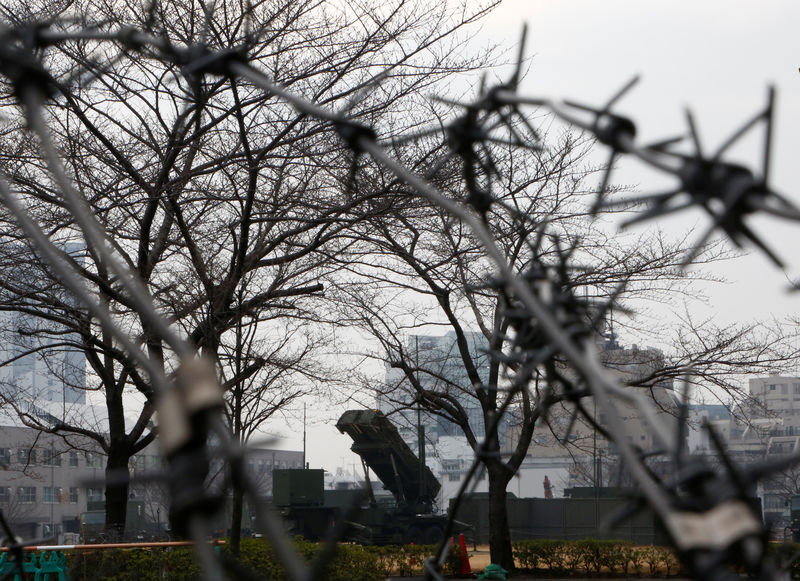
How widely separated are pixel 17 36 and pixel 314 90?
10.1m

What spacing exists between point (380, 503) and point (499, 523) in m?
11.7

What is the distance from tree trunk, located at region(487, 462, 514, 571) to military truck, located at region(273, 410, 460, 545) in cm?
820

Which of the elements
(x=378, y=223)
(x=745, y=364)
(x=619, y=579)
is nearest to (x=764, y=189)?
(x=378, y=223)

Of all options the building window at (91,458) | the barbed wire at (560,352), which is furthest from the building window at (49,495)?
the barbed wire at (560,352)

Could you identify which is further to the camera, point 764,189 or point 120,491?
point 120,491

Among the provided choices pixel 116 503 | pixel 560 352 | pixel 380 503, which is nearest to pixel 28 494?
pixel 380 503

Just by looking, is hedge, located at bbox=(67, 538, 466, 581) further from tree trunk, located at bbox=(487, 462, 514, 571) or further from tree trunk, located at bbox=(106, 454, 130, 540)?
tree trunk, located at bbox=(487, 462, 514, 571)

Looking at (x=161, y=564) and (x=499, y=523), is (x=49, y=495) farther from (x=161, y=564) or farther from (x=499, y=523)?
(x=161, y=564)

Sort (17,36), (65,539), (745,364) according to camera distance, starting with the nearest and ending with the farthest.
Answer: (17,36), (745,364), (65,539)

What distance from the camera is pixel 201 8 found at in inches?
446

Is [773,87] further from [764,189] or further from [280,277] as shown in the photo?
[280,277]

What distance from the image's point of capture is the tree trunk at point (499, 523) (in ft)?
62.5

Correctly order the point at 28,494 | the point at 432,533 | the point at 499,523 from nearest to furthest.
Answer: the point at 499,523 < the point at 432,533 < the point at 28,494

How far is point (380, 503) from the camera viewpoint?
3055cm
